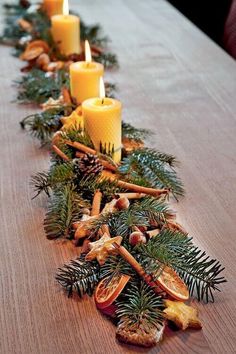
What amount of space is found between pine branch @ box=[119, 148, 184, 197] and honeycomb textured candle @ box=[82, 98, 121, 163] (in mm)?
30

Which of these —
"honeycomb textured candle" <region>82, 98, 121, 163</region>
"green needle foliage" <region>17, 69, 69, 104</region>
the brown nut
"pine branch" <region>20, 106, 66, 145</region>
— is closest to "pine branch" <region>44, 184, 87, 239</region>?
"honeycomb textured candle" <region>82, 98, 121, 163</region>

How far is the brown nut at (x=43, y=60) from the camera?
142 centimetres

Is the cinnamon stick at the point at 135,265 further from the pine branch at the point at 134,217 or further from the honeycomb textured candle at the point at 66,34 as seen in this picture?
the honeycomb textured candle at the point at 66,34

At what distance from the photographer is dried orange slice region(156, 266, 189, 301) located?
27.1 inches

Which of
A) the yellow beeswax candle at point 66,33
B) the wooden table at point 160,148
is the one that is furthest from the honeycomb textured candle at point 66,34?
the wooden table at point 160,148

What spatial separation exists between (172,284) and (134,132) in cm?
44

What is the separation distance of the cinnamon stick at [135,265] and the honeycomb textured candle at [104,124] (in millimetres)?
272

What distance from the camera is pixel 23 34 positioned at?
5.47ft

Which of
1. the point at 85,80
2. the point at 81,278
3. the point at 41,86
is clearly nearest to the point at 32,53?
the point at 41,86

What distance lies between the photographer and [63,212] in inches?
33.4

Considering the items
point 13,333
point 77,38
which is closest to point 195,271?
point 13,333

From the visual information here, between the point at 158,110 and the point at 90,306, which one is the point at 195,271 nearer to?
the point at 90,306

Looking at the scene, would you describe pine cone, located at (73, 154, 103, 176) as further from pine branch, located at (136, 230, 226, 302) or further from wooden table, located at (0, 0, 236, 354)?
pine branch, located at (136, 230, 226, 302)

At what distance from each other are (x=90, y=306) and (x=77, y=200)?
201mm
